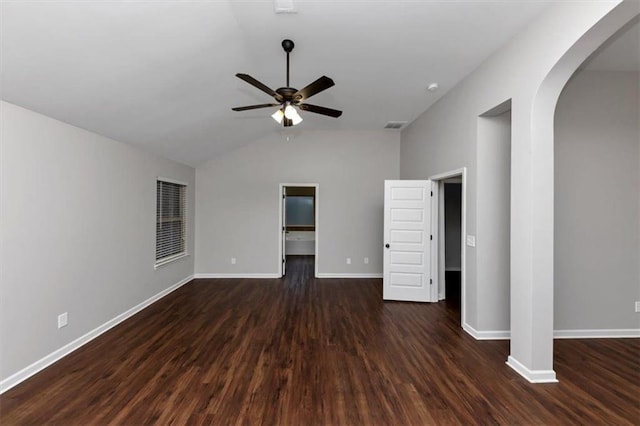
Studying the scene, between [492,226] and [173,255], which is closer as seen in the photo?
[492,226]

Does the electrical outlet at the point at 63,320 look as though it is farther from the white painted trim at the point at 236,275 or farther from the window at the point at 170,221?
the white painted trim at the point at 236,275

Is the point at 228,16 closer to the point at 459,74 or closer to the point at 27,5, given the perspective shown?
the point at 27,5

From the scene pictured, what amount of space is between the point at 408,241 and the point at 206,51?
3.79 m

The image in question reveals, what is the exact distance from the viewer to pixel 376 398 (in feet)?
7.11

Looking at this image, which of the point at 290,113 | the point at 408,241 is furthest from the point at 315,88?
the point at 408,241

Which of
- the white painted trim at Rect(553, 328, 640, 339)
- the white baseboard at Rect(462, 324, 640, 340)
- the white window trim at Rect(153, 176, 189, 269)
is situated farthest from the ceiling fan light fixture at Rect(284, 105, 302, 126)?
the white painted trim at Rect(553, 328, 640, 339)

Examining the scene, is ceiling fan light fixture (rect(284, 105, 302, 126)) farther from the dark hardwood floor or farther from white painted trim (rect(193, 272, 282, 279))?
white painted trim (rect(193, 272, 282, 279))

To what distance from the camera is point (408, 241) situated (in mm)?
4621

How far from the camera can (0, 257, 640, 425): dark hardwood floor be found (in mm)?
1991

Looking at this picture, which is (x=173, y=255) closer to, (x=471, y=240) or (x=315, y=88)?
(x=315, y=88)

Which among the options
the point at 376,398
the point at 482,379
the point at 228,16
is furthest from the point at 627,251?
the point at 228,16

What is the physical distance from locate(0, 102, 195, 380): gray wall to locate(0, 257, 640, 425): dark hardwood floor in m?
0.35

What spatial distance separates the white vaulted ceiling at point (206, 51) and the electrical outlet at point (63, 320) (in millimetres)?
1950

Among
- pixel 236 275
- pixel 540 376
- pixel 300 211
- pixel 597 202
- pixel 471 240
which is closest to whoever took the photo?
pixel 540 376
